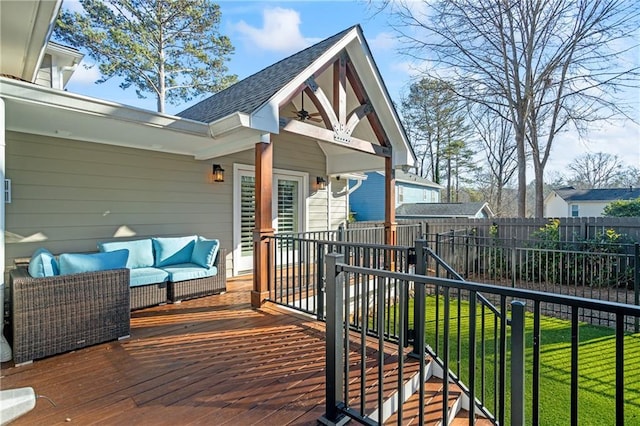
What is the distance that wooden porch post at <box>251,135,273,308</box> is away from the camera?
4.52 metres

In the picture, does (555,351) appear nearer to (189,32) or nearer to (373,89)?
(373,89)

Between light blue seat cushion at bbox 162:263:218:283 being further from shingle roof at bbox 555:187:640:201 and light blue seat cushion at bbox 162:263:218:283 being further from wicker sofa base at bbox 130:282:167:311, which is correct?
shingle roof at bbox 555:187:640:201

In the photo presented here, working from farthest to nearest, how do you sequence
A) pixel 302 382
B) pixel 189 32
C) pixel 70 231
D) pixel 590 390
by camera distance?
pixel 189 32, pixel 70 231, pixel 590 390, pixel 302 382

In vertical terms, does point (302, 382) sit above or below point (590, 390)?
above

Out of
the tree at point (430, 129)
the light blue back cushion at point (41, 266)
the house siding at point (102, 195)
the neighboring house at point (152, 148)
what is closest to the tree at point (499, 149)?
the tree at point (430, 129)

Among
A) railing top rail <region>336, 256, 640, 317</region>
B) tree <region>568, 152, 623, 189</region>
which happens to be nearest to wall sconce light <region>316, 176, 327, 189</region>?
railing top rail <region>336, 256, 640, 317</region>

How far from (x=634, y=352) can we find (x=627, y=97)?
979cm

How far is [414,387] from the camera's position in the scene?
2.84 m

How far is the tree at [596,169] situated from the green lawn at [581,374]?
1100 inches

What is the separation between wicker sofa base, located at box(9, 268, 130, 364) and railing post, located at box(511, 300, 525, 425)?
3.62 m

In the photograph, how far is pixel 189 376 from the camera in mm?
2768

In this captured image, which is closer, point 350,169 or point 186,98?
point 350,169

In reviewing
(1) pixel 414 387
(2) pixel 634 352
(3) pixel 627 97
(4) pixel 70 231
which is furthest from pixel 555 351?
(3) pixel 627 97

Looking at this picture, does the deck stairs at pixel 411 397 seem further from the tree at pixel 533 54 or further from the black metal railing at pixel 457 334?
the tree at pixel 533 54
